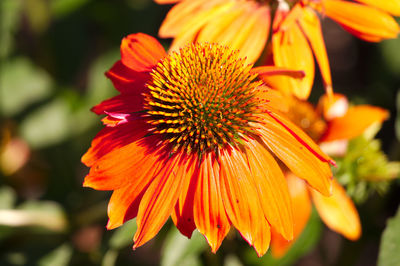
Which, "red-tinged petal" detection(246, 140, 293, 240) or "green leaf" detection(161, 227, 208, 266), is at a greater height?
"red-tinged petal" detection(246, 140, 293, 240)

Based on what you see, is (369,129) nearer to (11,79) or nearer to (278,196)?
(278,196)

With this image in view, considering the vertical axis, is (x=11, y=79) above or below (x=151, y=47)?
below

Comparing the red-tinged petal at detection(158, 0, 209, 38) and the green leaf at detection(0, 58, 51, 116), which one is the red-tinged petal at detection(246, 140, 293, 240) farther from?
the green leaf at detection(0, 58, 51, 116)

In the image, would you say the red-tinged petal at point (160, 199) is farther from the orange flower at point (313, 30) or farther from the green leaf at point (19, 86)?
the green leaf at point (19, 86)

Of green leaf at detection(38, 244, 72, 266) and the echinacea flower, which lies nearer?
the echinacea flower

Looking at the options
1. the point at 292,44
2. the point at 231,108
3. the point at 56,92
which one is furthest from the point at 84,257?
the point at 292,44

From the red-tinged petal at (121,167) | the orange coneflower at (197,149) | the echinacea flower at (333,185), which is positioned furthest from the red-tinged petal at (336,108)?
the red-tinged petal at (121,167)

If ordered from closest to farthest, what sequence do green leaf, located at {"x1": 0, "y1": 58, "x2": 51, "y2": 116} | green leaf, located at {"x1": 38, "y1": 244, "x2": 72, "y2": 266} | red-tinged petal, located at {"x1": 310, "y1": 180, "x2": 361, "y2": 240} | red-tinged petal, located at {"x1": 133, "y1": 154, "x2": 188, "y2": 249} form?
1. red-tinged petal, located at {"x1": 133, "y1": 154, "x2": 188, "y2": 249}
2. red-tinged petal, located at {"x1": 310, "y1": 180, "x2": 361, "y2": 240}
3. green leaf, located at {"x1": 38, "y1": 244, "x2": 72, "y2": 266}
4. green leaf, located at {"x1": 0, "y1": 58, "x2": 51, "y2": 116}

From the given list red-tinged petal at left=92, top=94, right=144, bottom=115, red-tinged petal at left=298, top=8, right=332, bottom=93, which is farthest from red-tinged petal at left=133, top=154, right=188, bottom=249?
Result: red-tinged petal at left=298, top=8, right=332, bottom=93

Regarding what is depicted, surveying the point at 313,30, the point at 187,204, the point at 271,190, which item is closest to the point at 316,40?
the point at 313,30
